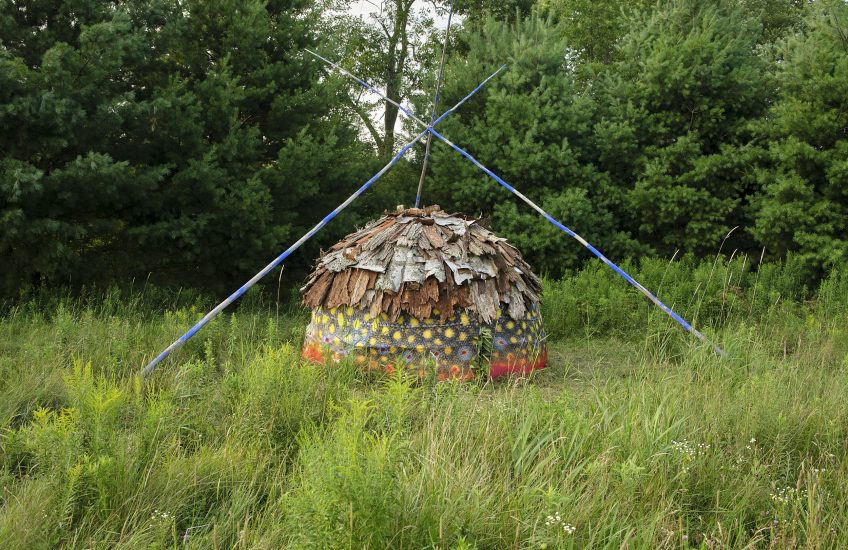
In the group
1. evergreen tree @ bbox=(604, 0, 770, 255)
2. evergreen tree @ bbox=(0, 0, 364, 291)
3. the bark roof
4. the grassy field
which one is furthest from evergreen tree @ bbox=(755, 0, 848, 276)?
evergreen tree @ bbox=(0, 0, 364, 291)

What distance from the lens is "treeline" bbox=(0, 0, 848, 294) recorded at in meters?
7.45

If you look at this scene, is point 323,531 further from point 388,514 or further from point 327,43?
point 327,43

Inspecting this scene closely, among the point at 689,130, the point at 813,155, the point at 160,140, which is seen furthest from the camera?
the point at 689,130

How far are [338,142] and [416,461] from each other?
8.11 m

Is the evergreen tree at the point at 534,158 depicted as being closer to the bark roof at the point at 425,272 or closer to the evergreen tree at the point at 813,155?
the evergreen tree at the point at 813,155

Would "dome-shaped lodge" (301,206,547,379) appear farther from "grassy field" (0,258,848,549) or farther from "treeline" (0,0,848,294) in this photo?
"treeline" (0,0,848,294)

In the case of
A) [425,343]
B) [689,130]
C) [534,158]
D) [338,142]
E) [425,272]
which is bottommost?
[425,343]

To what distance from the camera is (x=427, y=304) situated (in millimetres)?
5176

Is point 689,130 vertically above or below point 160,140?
above

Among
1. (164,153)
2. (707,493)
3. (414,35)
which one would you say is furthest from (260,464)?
(414,35)

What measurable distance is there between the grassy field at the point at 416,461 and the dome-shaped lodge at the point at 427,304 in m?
0.42

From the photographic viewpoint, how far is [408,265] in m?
5.27

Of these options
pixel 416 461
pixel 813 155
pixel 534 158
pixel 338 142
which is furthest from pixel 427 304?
pixel 813 155

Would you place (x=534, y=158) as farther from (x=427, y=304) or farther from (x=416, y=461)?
(x=416, y=461)
